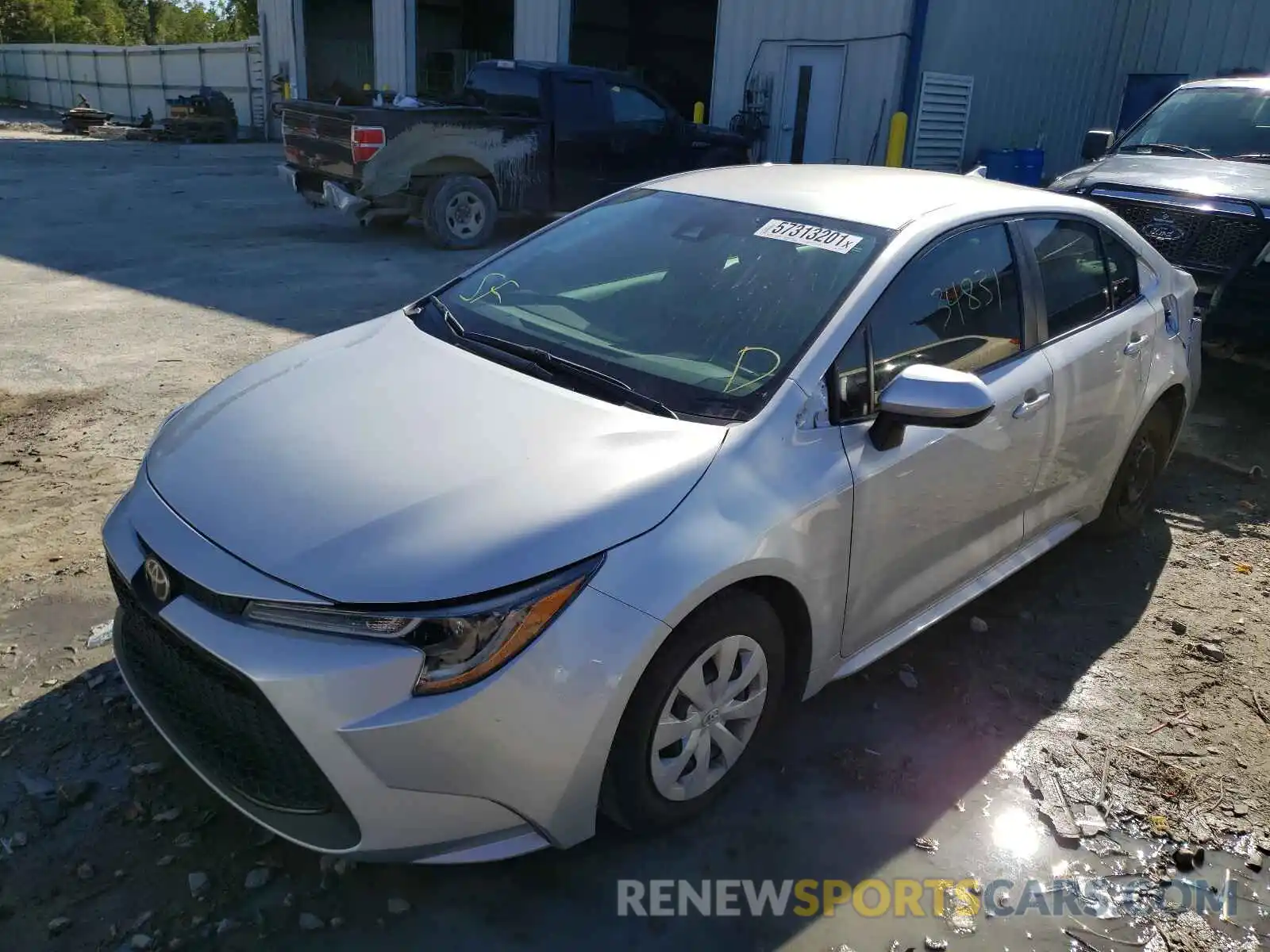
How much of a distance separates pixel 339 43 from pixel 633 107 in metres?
19.6

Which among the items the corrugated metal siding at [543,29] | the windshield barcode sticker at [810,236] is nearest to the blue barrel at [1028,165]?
the corrugated metal siding at [543,29]

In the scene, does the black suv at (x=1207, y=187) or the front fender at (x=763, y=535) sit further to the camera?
the black suv at (x=1207, y=187)

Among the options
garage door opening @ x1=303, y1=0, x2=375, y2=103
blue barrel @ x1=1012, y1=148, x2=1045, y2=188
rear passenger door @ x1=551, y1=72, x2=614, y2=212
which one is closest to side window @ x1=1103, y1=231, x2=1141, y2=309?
rear passenger door @ x1=551, y1=72, x2=614, y2=212

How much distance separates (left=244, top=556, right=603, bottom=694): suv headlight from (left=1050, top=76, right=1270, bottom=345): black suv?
5876 millimetres

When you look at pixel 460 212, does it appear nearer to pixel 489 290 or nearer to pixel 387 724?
pixel 489 290

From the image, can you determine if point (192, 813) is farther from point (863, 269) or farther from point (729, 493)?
point (863, 269)

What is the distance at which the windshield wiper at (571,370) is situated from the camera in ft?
9.18

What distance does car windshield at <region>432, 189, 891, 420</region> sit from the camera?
2.89m

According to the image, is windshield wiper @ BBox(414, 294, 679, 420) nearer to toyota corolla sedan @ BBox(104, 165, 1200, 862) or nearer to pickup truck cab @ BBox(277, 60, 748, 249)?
toyota corolla sedan @ BBox(104, 165, 1200, 862)

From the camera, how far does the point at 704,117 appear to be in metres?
16.9

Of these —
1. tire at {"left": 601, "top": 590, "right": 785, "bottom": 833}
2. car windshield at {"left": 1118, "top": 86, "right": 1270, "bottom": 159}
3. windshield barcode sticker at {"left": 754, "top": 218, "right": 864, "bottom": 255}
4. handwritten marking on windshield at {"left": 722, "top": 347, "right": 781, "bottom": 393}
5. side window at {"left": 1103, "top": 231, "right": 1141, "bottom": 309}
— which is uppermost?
car windshield at {"left": 1118, "top": 86, "right": 1270, "bottom": 159}

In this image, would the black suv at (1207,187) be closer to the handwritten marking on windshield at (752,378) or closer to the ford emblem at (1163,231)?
the ford emblem at (1163,231)

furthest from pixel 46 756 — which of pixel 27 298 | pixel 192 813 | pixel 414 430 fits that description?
pixel 27 298

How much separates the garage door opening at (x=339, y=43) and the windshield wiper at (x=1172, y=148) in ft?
75.3
